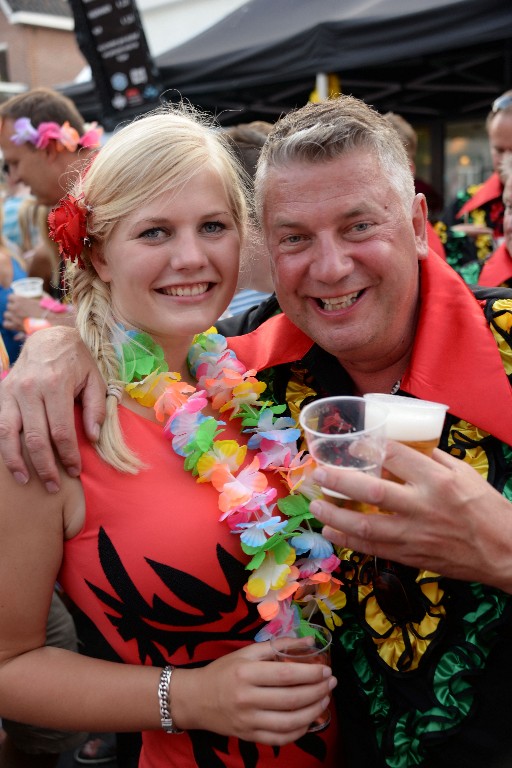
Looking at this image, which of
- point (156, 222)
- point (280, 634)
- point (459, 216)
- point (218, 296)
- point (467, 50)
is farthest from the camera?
point (467, 50)

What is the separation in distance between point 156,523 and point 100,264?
0.73 metres

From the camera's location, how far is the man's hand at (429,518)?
3.90 ft

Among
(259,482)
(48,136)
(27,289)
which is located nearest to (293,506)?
(259,482)

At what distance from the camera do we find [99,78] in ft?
21.4

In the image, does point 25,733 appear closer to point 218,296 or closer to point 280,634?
point 280,634

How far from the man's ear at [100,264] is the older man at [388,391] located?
185 mm

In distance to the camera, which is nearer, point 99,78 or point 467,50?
point 467,50

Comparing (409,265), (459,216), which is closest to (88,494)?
(409,265)

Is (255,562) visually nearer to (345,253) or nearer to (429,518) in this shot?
(429,518)

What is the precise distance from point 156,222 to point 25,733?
190cm

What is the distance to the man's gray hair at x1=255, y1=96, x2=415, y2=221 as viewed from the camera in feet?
5.87

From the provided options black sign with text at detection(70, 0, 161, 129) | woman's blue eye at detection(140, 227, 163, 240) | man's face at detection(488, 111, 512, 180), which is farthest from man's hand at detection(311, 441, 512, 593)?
black sign with text at detection(70, 0, 161, 129)

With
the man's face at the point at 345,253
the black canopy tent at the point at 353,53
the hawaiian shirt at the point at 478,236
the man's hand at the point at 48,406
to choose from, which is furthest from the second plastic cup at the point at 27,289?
the black canopy tent at the point at 353,53

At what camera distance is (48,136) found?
4.32m
